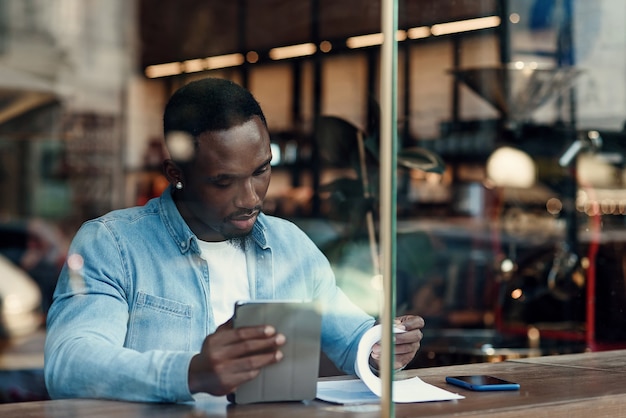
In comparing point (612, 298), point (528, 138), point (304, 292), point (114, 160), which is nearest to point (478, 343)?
point (612, 298)

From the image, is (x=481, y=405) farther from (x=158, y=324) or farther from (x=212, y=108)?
(x=212, y=108)

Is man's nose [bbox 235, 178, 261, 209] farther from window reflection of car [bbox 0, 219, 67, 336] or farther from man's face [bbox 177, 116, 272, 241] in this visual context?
window reflection of car [bbox 0, 219, 67, 336]

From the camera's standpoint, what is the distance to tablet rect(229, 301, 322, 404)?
1558 millimetres

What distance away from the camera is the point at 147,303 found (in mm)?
1739

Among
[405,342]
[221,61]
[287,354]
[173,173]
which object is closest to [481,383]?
[405,342]

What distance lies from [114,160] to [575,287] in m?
5.31

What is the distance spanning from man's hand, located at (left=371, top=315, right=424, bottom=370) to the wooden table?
5 centimetres

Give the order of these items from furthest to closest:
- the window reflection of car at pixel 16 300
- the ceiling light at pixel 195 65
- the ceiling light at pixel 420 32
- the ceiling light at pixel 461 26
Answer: the window reflection of car at pixel 16 300
the ceiling light at pixel 461 26
the ceiling light at pixel 420 32
the ceiling light at pixel 195 65

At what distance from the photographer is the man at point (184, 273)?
5.41ft

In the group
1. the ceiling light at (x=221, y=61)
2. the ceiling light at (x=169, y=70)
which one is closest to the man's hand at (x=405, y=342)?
the ceiling light at (x=221, y=61)

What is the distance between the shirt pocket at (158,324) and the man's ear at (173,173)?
0.76 feet

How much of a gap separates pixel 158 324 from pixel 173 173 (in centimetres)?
31

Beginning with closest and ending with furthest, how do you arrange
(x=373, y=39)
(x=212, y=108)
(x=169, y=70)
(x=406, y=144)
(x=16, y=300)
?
(x=212, y=108) < (x=373, y=39) < (x=169, y=70) < (x=406, y=144) < (x=16, y=300)

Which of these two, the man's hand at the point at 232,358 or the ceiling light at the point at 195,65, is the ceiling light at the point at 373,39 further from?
the man's hand at the point at 232,358
